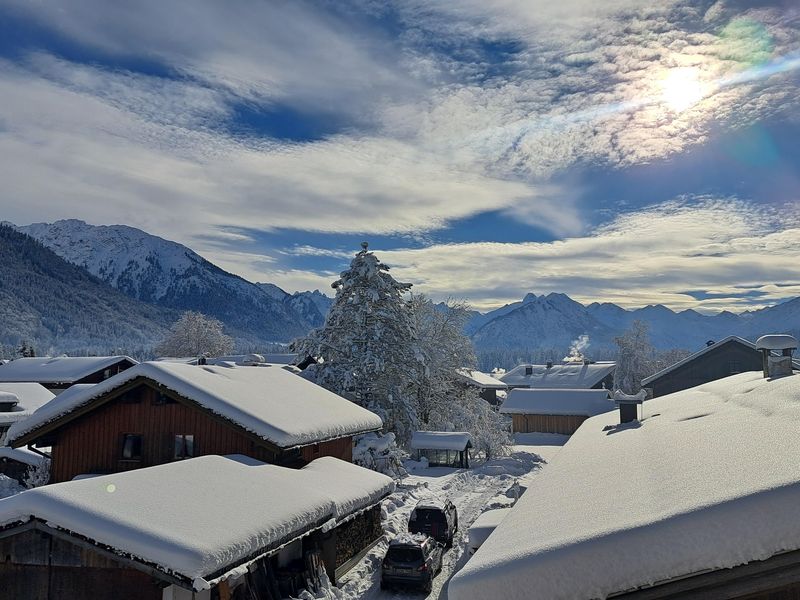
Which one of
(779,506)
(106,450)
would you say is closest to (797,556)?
(779,506)

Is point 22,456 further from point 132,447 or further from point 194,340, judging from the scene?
point 194,340

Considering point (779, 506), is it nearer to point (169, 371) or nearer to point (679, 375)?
point (169, 371)

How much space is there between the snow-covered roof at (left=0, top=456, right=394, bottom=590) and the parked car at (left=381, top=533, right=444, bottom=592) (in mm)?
2723

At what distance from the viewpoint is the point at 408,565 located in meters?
18.5

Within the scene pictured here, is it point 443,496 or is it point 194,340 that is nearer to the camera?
point 443,496

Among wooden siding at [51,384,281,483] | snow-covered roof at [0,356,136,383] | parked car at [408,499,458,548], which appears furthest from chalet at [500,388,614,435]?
wooden siding at [51,384,281,483]

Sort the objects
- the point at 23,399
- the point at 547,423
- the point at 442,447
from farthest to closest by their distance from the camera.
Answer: the point at 547,423, the point at 23,399, the point at 442,447

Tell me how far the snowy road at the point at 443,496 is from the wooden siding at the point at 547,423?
567 inches

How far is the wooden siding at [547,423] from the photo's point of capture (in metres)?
60.3

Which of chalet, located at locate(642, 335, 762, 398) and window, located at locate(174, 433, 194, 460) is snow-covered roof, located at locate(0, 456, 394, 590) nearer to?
window, located at locate(174, 433, 194, 460)

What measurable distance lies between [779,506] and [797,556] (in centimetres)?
65

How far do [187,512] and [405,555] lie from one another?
8.47m

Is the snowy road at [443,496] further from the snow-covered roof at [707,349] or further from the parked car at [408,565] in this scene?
the snow-covered roof at [707,349]

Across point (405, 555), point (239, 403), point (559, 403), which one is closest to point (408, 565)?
point (405, 555)
